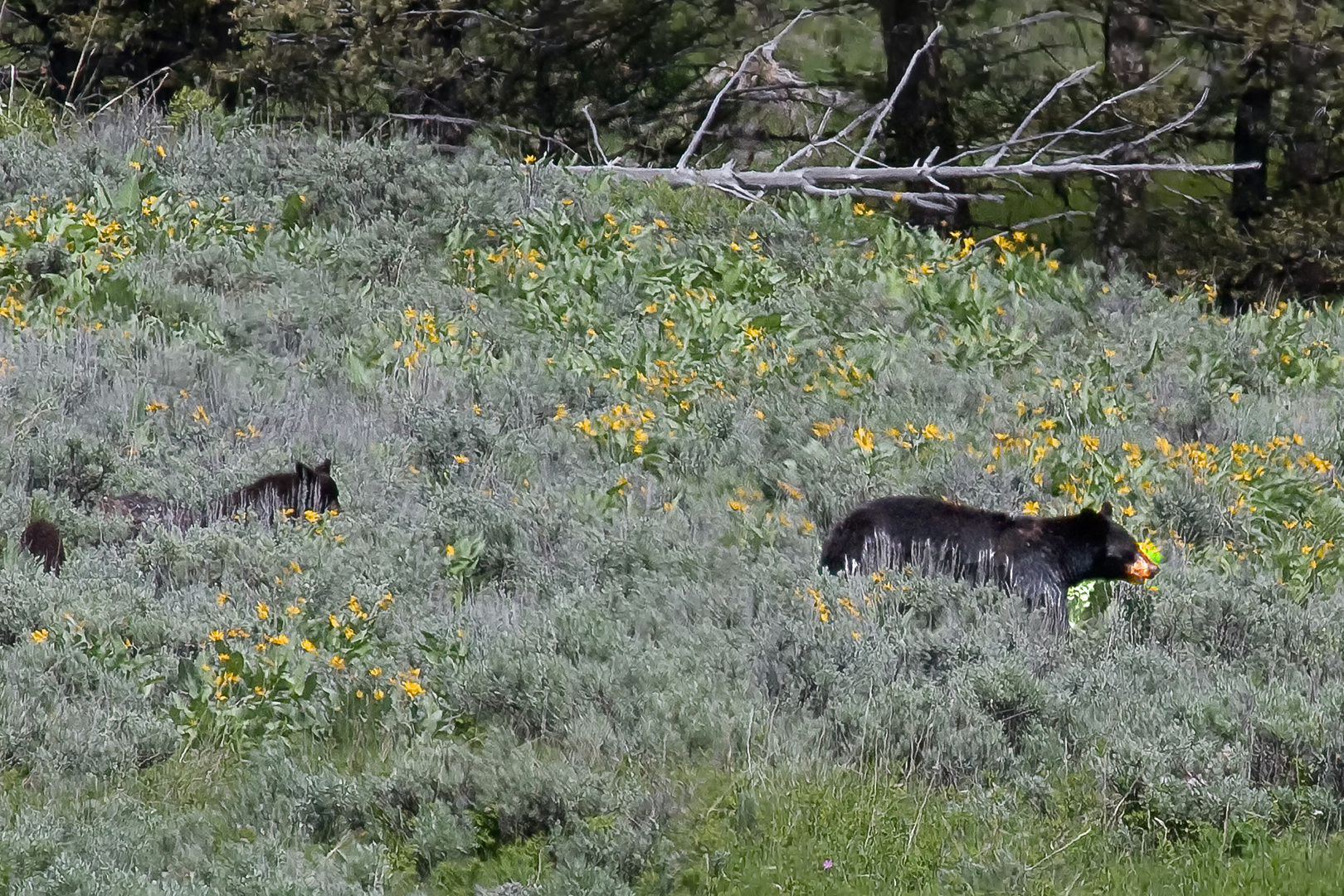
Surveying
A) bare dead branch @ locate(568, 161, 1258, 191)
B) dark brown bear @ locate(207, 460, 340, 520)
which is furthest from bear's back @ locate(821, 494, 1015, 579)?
bare dead branch @ locate(568, 161, 1258, 191)

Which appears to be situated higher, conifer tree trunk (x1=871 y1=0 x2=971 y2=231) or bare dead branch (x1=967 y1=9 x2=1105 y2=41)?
bare dead branch (x1=967 y1=9 x2=1105 y2=41)

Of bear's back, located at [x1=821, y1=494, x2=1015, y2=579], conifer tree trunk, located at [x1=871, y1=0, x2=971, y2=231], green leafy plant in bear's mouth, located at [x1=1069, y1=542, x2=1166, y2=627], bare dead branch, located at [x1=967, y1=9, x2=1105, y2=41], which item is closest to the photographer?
green leafy plant in bear's mouth, located at [x1=1069, y1=542, x2=1166, y2=627]

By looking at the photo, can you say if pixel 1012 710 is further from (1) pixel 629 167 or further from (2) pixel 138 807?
(1) pixel 629 167

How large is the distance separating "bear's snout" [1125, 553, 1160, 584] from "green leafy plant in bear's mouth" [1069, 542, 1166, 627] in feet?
0.17

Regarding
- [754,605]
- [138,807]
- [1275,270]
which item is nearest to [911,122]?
[1275,270]

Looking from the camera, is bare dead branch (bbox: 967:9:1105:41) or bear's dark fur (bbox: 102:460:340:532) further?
bare dead branch (bbox: 967:9:1105:41)

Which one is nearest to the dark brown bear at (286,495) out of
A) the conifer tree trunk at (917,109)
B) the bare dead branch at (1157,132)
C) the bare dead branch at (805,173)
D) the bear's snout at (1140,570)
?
the bear's snout at (1140,570)

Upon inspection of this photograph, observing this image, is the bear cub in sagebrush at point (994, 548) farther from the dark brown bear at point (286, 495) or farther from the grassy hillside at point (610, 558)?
the dark brown bear at point (286, 495)

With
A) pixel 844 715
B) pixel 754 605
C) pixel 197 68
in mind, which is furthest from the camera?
pixel 197 68

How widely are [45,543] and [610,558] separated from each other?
2251 mm

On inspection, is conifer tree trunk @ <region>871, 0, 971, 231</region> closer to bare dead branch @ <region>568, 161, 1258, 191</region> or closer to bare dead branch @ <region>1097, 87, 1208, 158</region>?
bare dead branch @ <region>1097, 87, 1208, 158</region>

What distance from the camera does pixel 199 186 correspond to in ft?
40.9

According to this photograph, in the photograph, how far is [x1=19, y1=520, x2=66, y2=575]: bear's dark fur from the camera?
6.69 m

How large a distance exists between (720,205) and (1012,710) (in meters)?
8.22
